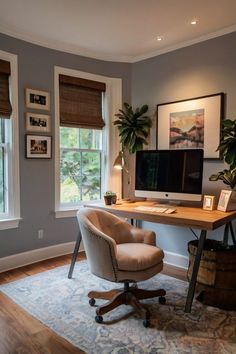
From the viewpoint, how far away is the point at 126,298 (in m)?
2.36

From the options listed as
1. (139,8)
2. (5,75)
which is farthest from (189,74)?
(5,75)

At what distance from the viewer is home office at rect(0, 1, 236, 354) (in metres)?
2.11

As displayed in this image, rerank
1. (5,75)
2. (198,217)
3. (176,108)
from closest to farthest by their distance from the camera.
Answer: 1. (198,217)
2. (5,75)
3. (176,108)

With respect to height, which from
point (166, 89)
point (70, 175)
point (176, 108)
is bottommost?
point (70, 175)

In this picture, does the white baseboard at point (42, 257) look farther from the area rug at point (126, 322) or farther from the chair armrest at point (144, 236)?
the chair armrest at point (144, 236)

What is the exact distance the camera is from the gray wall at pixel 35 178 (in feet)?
10.8

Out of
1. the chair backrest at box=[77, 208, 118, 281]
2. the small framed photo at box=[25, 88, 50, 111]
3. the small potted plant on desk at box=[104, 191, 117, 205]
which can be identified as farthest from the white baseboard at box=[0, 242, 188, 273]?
the small framed photo at box=[25, 88, 50, 111]

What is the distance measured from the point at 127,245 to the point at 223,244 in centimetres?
93

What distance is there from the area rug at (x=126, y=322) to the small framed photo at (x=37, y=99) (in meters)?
1.99

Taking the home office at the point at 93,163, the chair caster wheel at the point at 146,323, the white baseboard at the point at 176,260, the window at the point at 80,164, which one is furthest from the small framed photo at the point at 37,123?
the chair caster wheel at the point at 146,323

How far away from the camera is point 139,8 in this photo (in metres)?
2.67

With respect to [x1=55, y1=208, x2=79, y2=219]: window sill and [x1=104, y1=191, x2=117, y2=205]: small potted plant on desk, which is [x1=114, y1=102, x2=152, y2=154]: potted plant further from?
[x1=55, y1=208, x2=79, y2=219]: window sill

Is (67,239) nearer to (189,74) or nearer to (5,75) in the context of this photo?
(5,75)

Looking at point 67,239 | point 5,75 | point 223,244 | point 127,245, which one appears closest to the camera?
point 127,245
